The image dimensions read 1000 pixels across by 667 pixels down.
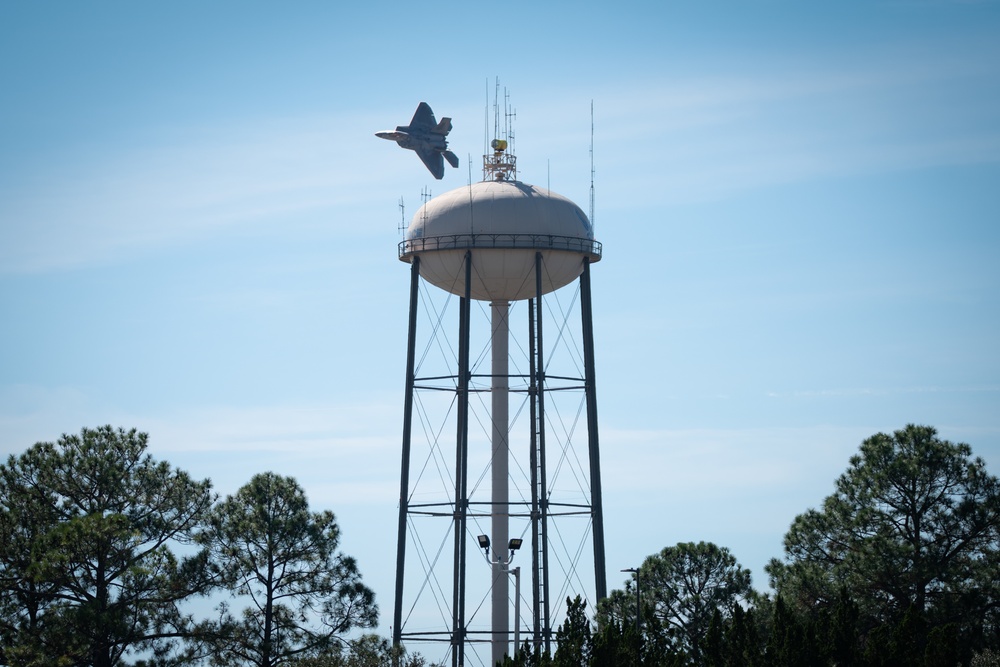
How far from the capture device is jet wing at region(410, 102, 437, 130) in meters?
70.6

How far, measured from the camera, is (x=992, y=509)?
61188 mm

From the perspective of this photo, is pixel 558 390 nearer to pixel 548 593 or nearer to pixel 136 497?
pixel 548 593

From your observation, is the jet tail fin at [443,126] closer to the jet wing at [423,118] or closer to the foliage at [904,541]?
the jet wing at [423,118]

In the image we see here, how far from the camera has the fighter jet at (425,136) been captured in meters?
70.4

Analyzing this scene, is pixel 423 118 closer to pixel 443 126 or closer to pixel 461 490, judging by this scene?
pixel 443 126

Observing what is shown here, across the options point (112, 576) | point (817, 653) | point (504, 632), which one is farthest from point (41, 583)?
point (817, 653)

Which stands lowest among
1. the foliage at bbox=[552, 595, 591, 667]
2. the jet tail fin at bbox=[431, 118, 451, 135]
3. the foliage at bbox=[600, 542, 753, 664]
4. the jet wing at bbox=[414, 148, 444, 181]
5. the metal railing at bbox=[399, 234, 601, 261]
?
the foliage at bbox=[552, 595, 591, 667]

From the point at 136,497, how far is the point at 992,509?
28530 millimetres

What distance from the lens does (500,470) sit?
7031 cm

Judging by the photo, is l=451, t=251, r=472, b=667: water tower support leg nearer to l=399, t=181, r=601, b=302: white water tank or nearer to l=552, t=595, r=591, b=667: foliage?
l=399, t=181, r=601, b=302: white water tank

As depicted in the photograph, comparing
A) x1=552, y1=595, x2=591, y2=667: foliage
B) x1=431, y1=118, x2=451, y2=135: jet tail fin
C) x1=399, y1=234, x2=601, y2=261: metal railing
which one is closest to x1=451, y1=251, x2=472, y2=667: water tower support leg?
x1=399, y1=234, x2=601, y2=261: metal railing

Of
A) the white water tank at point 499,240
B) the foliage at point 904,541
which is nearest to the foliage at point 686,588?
the foliage at point 904,541

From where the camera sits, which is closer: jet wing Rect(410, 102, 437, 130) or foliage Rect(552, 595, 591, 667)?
foliage Rect(552, 595, 591, 667)

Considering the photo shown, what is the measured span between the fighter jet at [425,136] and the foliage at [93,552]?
14550 mm
